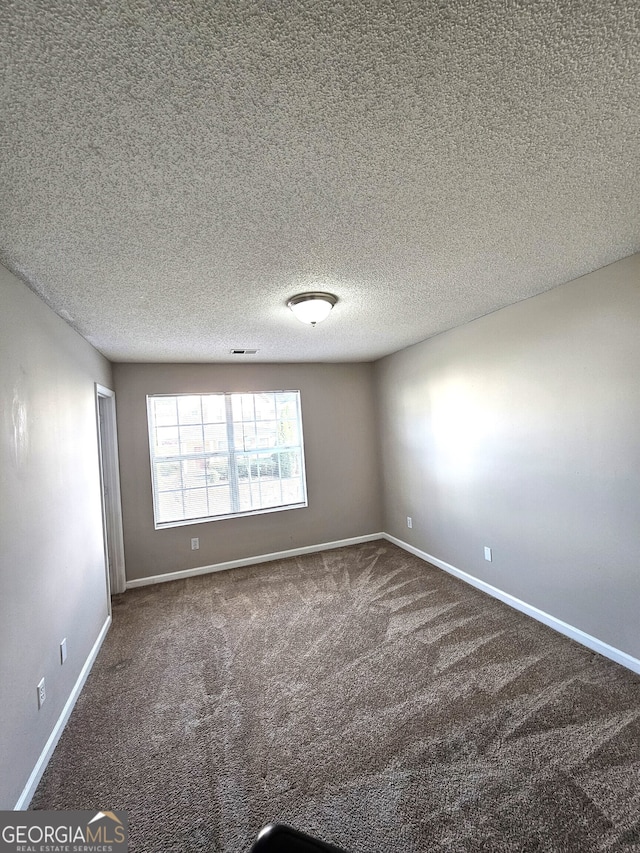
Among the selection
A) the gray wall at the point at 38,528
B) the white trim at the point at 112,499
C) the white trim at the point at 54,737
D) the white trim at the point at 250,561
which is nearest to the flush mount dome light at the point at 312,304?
the gray wall at the point at 38,528

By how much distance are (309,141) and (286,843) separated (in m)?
1.68

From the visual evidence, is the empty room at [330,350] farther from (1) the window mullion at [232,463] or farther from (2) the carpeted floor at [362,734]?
(1) the window mullion at [232,463]

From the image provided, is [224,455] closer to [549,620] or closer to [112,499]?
[112,499]

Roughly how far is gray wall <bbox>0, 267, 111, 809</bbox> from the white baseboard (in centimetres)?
319

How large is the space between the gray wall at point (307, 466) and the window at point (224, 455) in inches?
4.4

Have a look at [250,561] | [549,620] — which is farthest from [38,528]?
[549,620]

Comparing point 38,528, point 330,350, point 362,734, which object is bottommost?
point 362,734

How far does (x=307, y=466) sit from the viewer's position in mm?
4828

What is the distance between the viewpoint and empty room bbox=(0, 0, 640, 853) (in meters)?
0.92

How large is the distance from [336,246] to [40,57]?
3.91 feet

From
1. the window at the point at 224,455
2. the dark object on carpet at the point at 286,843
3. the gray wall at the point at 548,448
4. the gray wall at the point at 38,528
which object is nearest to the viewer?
the dark object on carpet at the point at 286,843

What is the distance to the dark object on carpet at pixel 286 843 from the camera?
0.68 metres

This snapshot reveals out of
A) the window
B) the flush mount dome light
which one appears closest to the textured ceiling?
the flush mount dome light

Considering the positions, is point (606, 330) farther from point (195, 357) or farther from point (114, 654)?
point (114, 654)
